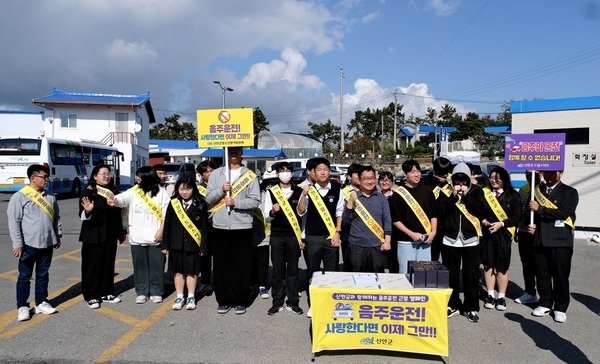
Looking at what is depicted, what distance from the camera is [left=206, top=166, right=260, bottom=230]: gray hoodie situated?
16.6 feet

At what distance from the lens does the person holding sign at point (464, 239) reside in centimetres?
496

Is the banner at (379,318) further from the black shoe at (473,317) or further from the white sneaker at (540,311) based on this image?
the white sneaker at (540,311)

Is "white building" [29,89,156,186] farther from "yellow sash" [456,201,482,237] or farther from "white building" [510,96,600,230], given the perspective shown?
"yellow sash" [456,201,482,237]

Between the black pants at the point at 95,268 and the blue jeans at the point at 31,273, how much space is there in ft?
1.36

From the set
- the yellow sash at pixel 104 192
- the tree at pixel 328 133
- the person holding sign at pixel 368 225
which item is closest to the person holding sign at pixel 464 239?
the person holding sign at pixel 368 225

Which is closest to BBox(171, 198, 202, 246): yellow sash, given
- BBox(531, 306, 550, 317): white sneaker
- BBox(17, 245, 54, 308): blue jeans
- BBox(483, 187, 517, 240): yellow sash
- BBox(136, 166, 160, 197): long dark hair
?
BBox(136, 166, 160, 197): long dark hair

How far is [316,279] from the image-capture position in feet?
13.6

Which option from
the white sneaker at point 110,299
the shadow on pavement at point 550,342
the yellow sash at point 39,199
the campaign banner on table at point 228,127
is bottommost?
the shadow on pavement at point 550,342

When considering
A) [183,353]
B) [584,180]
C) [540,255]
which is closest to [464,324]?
[540,255]

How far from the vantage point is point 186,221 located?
207 inches

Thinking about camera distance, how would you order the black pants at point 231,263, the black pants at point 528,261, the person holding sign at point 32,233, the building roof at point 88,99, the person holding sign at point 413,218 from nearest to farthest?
the person holding sign at point 32,233 < the person holding sign at point 413,218 < the black pants at point 231,263 < the black pants at point 528,261 < the building roof at point 88,99

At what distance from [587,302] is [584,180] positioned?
20.2 feet

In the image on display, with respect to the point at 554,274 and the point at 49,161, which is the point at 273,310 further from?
the point at 49,161

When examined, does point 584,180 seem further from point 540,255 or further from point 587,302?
point 540,255
